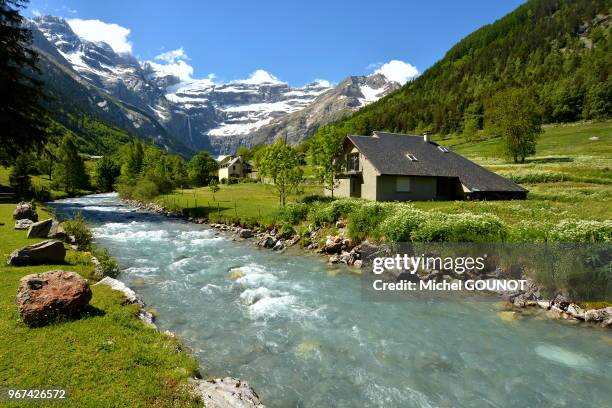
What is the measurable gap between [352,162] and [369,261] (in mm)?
23684

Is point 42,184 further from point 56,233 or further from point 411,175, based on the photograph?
point 411,175

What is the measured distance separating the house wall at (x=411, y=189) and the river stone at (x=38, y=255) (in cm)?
3031

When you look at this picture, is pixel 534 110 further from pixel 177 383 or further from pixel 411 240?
pixel 177 383

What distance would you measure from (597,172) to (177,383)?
61484mm

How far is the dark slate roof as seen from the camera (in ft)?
126

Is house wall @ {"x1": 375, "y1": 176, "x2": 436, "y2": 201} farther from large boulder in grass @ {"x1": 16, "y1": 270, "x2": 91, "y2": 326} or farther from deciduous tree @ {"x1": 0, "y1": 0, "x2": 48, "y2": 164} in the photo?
deciduous tree @ {"x1": 0, "y1": 0, "x2": 48, "y2": 164}

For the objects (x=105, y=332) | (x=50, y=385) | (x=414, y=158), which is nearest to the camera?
(x=50, y=385)

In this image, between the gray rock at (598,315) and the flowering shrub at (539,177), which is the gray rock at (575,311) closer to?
the gray rock at (598,315)

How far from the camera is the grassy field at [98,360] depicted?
702cm

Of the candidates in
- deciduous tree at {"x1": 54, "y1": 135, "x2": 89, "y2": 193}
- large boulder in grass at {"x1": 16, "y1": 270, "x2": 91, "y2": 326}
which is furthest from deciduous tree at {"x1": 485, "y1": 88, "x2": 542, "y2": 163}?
deciduous tree at {"x1": 54, "y1": 135, "x2": 89, "y2": 193}

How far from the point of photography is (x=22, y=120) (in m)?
32.5

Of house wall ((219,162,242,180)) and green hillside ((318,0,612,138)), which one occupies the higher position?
green hillside ((318,0,612,138))

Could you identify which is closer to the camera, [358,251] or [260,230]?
[358,251]

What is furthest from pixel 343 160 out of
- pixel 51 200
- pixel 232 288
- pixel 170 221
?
pixel 51 200
